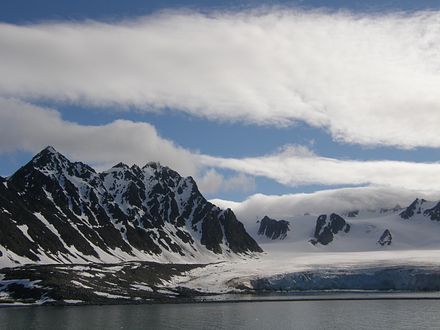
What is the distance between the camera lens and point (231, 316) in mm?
122250

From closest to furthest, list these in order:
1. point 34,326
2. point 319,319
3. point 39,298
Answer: point 34,326 < point 319,319 < point 39,298

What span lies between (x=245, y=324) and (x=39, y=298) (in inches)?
2429

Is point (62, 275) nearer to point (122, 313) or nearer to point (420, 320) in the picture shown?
point (122, 313)

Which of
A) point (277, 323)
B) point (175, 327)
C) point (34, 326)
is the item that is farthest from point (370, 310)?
point (34, 326)

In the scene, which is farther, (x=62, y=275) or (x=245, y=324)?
(x=62, y=275)

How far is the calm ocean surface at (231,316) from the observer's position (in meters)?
106

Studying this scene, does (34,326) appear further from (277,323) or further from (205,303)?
(205,303)

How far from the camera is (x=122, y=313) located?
127 m

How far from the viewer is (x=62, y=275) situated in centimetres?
16625

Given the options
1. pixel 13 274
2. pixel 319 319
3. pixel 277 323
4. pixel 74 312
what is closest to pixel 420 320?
pixel 319 319

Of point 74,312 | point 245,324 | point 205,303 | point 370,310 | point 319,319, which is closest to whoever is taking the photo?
point 245,324

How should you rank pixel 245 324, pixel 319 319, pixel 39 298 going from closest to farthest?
pixel 245 324, pixel 319 319, pixel 39 298

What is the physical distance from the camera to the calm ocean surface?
105875mm

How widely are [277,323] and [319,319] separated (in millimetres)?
11004
